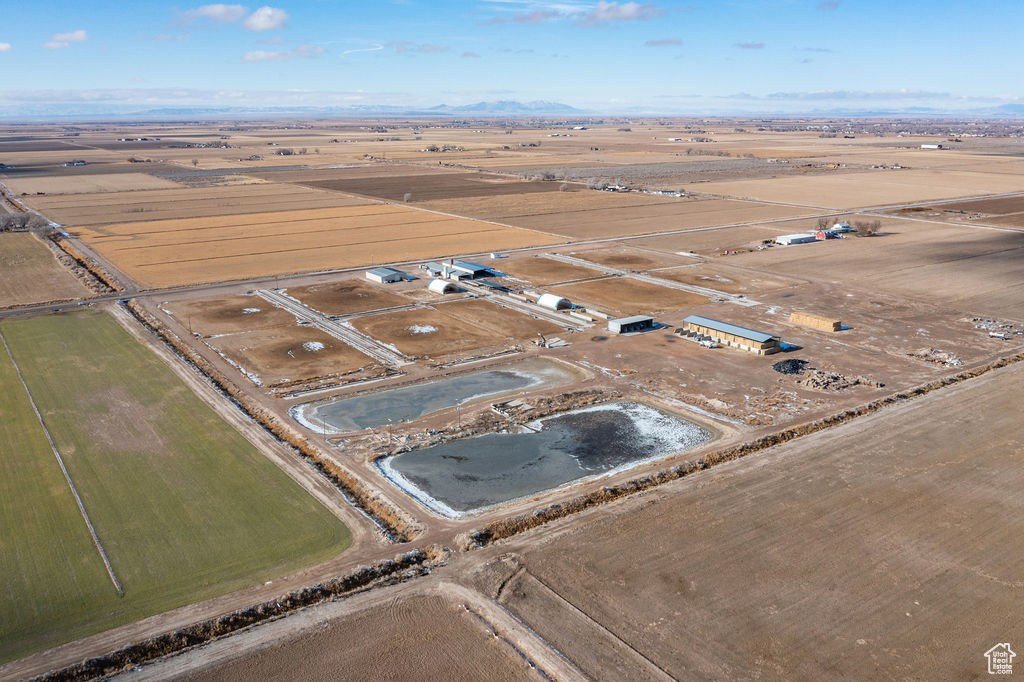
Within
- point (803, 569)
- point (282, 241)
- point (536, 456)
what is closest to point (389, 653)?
point (536, 456)

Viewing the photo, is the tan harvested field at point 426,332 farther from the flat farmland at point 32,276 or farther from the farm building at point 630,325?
the flat farmland at point 32,276

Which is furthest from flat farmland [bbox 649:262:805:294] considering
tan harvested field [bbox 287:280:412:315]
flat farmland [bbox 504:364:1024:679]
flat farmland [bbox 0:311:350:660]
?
flat farmland [bbox 0:311:350:660]

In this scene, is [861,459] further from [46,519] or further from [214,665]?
[46,519]

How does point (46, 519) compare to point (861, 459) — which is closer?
point (46, 519)

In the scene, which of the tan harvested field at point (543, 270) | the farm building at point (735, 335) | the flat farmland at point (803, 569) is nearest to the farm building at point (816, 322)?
the farm building at point (735, 335)

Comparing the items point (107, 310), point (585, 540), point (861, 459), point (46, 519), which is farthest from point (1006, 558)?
point (107, 310)

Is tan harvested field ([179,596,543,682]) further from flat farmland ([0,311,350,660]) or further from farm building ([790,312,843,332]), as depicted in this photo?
farm building ([790,312,843,332])
